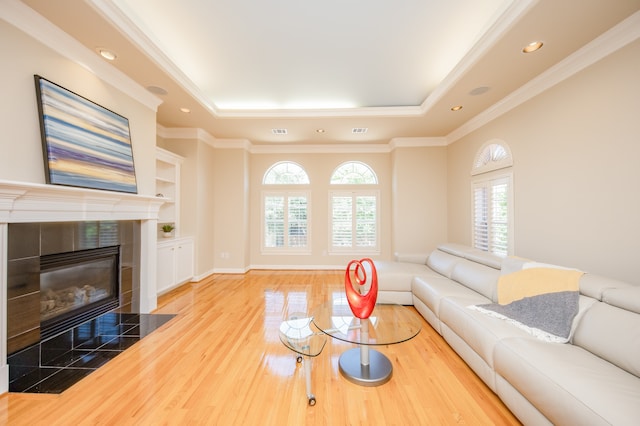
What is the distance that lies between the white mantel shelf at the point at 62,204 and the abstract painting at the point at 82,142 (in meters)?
0.12

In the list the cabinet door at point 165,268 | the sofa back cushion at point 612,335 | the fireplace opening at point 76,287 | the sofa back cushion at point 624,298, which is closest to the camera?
the sofa back cushion at point 612,335

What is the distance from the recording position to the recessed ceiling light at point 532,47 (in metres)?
2.22

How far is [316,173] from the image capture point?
18.8 ft

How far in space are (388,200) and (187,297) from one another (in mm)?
4470

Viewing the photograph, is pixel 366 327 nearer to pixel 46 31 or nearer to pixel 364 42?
pixel 364 42

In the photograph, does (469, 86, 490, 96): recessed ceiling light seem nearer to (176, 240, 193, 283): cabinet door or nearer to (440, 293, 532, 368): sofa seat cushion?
(440, 293, 532, 368): sofa seat cushion

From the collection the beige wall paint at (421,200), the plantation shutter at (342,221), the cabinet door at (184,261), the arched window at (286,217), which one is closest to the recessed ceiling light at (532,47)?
the beige wall paint at (421,200)

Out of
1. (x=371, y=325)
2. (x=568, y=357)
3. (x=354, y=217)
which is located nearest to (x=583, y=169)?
(x=568, y=357)

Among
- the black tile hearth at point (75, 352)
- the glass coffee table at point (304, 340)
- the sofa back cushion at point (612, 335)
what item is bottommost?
the black tile hearth at point (75, 352)

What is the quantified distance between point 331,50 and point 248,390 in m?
3.44

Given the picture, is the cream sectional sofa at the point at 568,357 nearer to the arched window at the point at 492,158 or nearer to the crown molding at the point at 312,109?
the arched window at the point at 492,158

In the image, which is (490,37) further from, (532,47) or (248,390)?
(248,390)

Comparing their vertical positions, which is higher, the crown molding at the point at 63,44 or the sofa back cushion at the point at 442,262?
the crown molding at the point at 63,44

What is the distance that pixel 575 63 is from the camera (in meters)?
2.37
